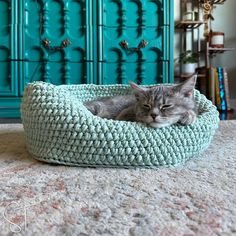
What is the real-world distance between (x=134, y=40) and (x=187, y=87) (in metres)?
1.21

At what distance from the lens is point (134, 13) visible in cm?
205

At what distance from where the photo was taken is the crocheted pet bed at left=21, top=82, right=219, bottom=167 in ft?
2.64

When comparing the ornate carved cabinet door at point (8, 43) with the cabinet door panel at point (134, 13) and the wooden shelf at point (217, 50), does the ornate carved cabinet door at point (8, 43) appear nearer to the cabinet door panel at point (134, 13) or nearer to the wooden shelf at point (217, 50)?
the cabinet door panel at point (134, 13)

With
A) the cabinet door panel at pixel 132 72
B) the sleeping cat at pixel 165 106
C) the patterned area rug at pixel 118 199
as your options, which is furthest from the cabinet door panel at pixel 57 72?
the patterned area rug at pixel 118 199

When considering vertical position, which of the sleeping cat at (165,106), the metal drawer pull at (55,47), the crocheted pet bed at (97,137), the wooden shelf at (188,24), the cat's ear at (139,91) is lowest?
the crocheted pet bed at (97,137)

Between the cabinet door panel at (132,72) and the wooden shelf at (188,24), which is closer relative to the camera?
the cabinet door panel at (132,72)

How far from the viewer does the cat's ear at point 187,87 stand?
92cm

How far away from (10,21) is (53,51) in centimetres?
32

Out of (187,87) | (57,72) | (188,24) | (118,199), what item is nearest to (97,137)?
(118,199)

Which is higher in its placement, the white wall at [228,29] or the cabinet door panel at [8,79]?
the white wall at [228,29]

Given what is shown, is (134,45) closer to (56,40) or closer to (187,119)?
(56,40)

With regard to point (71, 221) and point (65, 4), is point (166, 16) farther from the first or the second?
point (71, 221)

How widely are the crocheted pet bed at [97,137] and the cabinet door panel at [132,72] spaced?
1177 millimetres

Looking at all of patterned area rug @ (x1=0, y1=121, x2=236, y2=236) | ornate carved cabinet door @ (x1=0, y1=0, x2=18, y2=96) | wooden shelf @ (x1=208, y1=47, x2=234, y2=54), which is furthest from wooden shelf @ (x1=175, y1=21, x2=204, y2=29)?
patterned area rug @ (x1=0, y1=121, x2=236, y2=236)
